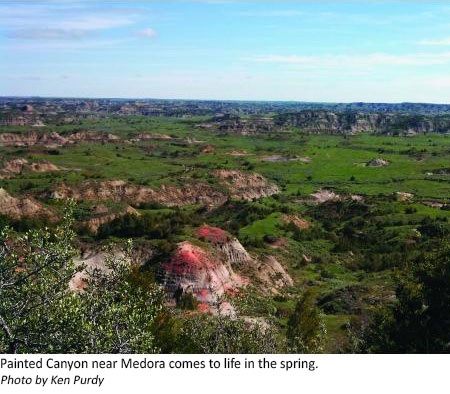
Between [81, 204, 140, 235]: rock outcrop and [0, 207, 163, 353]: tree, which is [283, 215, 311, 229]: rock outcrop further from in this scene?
[0, 207, 163, 353]: tree

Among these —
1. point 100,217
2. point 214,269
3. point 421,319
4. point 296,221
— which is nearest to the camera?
point 421,319

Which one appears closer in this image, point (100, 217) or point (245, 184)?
point (100, 217)

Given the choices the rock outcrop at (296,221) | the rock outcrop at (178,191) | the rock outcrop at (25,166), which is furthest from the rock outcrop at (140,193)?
the rock outcrop at (25,166)

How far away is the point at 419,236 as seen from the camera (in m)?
83.8

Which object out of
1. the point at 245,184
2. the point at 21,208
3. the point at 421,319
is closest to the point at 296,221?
the point at 245,184

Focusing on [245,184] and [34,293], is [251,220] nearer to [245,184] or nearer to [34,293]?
[245,184]

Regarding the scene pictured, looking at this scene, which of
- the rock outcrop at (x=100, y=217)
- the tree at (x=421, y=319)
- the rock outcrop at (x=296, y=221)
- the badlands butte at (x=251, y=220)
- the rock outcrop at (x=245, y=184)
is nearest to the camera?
the tree at (x=421, y=319)

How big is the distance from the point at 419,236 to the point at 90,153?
410 feet

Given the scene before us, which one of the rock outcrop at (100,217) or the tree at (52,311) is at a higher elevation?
the tree at (52,311)

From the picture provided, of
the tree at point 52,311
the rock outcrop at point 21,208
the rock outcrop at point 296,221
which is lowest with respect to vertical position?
the rock outcrop at point 296,221

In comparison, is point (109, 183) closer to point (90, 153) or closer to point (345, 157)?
point (90, 153)

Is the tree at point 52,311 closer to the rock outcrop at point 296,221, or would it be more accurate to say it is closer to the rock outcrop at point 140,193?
the rock outcrop at point 296,221

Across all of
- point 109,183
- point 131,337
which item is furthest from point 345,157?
point 131,337

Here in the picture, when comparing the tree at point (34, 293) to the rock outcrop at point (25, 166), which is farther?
the rock outcrop at point (25, 166)
